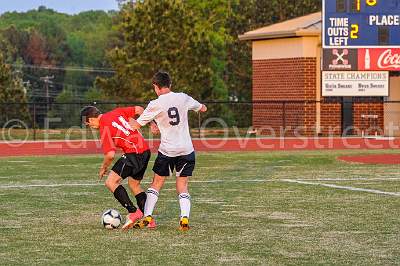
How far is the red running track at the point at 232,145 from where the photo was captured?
30891 millimetres

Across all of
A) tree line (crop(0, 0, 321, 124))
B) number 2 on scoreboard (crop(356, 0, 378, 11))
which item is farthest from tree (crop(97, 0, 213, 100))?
number 2 on scoreboard (crop(356, 0, 378, 11))

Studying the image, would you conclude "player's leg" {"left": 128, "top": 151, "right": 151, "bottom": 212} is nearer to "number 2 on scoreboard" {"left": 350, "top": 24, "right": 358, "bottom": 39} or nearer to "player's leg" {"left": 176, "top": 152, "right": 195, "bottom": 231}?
"player's leg" {"left": 176, "top": 152, "right": 195, "bottom": 231}

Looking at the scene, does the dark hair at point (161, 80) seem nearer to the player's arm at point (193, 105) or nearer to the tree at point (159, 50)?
the player's arm at point (193, 105)

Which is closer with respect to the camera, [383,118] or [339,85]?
[339,85]

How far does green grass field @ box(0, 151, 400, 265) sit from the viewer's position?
9.70 m

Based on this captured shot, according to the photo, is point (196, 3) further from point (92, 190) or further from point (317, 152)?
point (92, 190)

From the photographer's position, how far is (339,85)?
33375mm

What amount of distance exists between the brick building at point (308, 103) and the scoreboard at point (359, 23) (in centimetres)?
519

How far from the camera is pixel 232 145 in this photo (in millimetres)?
33344

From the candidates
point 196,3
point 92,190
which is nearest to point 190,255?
Result: point 92,190

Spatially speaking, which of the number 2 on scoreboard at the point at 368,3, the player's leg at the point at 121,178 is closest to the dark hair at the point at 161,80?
the player's leg at the point at 121,178

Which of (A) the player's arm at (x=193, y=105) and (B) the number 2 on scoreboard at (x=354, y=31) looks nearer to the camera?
(A) the player's arm at (x=193, y=105)

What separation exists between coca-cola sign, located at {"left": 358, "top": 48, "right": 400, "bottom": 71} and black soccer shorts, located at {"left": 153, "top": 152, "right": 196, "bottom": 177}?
20995 millimetres

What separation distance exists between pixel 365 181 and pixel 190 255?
368 inches
